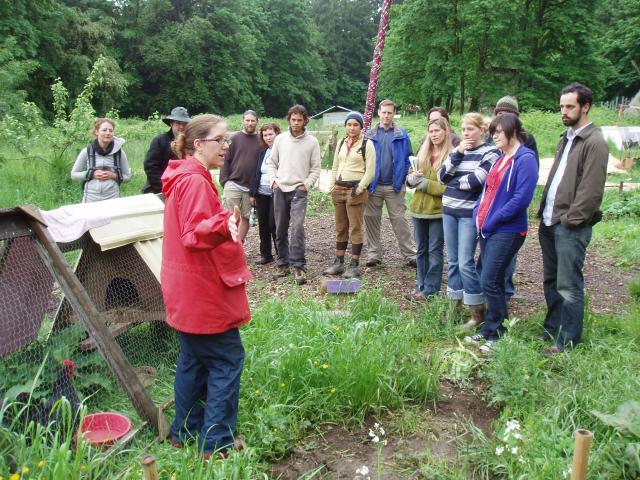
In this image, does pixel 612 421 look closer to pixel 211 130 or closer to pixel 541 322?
pixel 541 322

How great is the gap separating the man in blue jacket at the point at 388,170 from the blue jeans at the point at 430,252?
103 centimetres

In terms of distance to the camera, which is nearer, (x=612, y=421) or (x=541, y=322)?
(x=612, y=421)

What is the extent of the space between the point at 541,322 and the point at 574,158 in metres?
1.50

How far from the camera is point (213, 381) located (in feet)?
9.57

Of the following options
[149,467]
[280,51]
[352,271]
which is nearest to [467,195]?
[352,271]

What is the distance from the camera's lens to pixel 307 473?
2.81 meters

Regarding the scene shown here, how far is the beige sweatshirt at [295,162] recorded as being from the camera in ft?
20.4

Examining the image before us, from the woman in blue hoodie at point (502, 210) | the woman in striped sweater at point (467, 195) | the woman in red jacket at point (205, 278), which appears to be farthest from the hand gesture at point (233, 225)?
the woman in striped sweater at point (467, 195)

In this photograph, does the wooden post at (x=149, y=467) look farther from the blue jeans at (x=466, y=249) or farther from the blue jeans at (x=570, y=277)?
the blue jeans at (x=466, y=249)

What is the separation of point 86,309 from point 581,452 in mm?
2463

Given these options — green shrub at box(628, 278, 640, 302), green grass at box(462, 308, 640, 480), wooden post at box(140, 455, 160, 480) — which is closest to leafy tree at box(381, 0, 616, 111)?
green shrub at box(628, 278, 640, 302)

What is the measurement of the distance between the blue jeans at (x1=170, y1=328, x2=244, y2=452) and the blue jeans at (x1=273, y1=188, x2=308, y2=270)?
3.31 m

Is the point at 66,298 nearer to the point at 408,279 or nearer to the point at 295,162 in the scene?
the point at 295,162

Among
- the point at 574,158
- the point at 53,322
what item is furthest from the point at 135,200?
the point at 574,158
